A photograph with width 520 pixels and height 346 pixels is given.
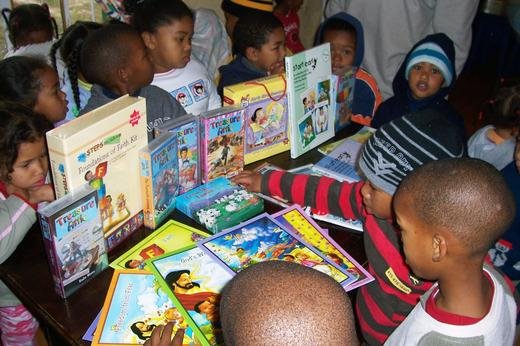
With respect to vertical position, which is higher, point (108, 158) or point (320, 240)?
point (108, 158)

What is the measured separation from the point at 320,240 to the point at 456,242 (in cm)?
48

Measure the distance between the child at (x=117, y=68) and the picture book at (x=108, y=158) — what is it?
1.24 ft

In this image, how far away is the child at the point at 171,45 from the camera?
2010mm

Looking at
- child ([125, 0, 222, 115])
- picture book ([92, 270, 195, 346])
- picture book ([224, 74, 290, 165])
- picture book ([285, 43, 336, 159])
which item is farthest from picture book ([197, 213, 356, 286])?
child ([125, 0, 222, 115])

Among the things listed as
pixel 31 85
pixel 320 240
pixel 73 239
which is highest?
pixel 31 85

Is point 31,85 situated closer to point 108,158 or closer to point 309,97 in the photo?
point 108,158

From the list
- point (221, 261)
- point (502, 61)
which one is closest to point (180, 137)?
point (221, 261)

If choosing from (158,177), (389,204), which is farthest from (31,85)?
(389,204)

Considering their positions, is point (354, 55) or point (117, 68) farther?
point (354, 55)

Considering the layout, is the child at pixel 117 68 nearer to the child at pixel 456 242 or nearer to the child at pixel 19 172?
the child at pixel 19 172

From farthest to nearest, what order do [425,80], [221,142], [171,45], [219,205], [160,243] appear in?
[425,80] → [171,45] → [221,142] → [219,205] → [160,243]

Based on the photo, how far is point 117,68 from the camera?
1.70 metres

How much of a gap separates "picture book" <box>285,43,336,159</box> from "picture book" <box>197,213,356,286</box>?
0.53 meters

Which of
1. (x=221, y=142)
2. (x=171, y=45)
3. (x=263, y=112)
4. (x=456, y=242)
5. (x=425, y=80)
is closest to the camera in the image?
(x=456, y=242)
